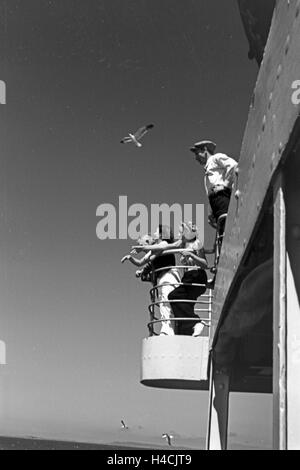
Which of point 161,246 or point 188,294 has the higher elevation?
point 161,246

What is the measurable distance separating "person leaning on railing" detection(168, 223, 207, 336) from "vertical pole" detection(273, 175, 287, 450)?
6.76 meters

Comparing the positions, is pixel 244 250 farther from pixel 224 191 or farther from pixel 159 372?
pixel 159 372

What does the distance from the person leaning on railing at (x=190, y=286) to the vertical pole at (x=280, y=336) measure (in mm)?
6758

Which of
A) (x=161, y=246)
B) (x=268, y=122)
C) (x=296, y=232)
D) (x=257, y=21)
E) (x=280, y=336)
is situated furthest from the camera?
(x=161, y=246)

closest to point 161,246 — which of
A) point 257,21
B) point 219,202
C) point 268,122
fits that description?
point 219,202

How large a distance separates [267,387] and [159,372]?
2476mm

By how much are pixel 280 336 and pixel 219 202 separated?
452 cm

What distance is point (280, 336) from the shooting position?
8.03 ft

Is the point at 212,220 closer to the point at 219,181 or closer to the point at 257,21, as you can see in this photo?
the point at 219,181

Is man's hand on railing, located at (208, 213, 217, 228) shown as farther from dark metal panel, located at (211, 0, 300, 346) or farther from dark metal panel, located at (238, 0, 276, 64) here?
dark metal panel, located at (211, 0, 300, 346)

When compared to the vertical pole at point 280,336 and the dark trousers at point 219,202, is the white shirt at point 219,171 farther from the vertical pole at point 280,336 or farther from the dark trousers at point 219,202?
the vertical pole at point 280,336

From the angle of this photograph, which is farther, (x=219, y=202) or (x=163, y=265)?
(x=163, y=265)

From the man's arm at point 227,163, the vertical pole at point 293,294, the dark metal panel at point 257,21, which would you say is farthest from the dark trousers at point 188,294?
the vertical pole at point 293,294
